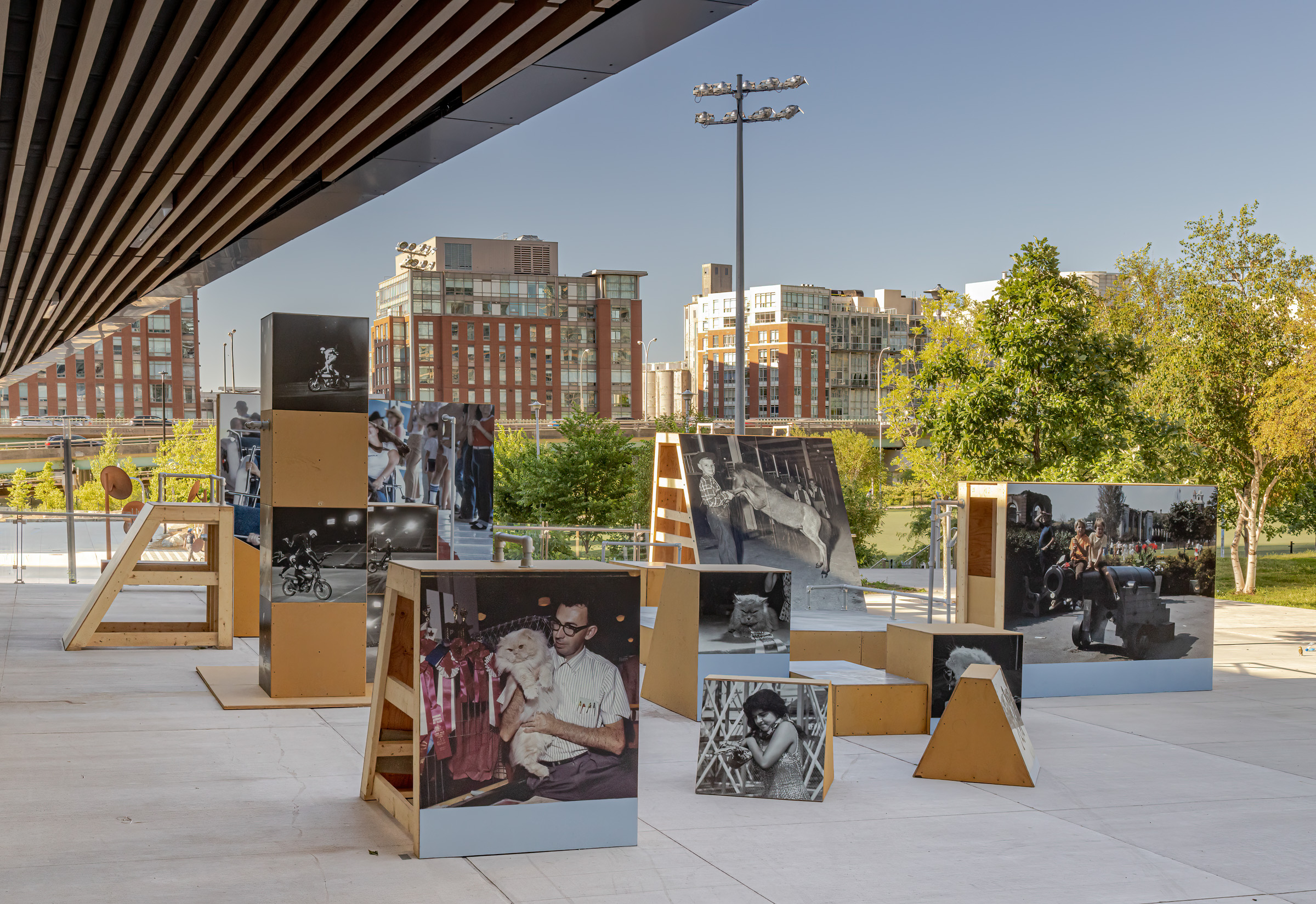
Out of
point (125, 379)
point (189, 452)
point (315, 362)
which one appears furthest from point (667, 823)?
point (125, 379)

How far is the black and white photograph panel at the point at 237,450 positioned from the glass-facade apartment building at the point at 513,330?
114 meters

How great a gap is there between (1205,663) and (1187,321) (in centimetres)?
1899

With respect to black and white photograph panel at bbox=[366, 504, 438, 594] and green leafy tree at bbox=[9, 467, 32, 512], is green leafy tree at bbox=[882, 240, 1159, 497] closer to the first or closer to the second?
Answer: black and white photograph panel at bbox=[366, 504, 438, 594]

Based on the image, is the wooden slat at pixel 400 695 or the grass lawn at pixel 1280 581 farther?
the grass lawn at pixel 1280 581

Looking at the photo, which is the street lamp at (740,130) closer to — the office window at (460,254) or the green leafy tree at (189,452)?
the green leafy tree at (189,452)

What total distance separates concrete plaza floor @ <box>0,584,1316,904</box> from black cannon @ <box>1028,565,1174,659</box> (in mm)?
2036

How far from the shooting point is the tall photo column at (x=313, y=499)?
1034cm

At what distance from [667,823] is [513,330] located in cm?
13789

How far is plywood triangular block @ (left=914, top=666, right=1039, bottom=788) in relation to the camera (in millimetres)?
8461

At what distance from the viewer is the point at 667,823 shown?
23.2ft

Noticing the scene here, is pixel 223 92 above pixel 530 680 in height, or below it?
above

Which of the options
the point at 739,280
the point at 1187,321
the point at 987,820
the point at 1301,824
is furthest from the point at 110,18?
the point at 1187,321

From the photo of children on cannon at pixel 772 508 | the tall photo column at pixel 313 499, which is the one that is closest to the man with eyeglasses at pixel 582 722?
the tall photo column at pixel 313 499

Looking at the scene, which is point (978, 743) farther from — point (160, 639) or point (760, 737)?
point (160, 639)
